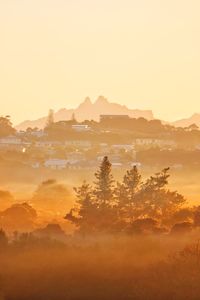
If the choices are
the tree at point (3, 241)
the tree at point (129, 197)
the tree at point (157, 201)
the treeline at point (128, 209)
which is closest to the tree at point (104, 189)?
the treeline at point (128, 209)

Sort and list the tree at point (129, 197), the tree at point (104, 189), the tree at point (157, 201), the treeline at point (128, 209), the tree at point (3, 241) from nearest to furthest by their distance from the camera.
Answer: the tree at point (3, 241) < the treeline at point (128, 209) < the tree at point (104, 189) < the tree at point (129, 197) < the tree at point (157, 201)

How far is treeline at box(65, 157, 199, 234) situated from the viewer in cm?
11606

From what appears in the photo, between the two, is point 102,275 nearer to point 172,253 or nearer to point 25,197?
point 172,253

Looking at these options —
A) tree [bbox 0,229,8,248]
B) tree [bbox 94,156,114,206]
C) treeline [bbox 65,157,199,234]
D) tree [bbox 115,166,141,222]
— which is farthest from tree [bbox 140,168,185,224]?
tree [bbox 0,229,8,248]

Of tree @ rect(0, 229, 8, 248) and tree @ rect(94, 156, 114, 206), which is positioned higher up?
tree @ rect(94, 156, 114, 206)

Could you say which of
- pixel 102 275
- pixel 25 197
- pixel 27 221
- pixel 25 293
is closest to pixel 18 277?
pixel 25 293

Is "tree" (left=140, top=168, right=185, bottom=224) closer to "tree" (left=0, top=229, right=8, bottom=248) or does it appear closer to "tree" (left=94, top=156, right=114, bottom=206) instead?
"tree" (left=94, top=156, right=114, bottom=206)

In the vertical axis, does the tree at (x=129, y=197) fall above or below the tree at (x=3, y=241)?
above

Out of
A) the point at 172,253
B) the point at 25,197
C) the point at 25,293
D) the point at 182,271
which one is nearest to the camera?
the point at 25,293

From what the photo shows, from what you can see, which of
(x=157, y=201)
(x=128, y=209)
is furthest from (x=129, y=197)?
(x=157, y=201)

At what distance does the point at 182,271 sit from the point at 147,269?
6.04m

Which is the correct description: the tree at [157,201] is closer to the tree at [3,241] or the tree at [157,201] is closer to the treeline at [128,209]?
the treeline at [128,209]

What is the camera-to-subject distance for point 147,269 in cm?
10744

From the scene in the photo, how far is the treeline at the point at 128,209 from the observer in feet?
381
